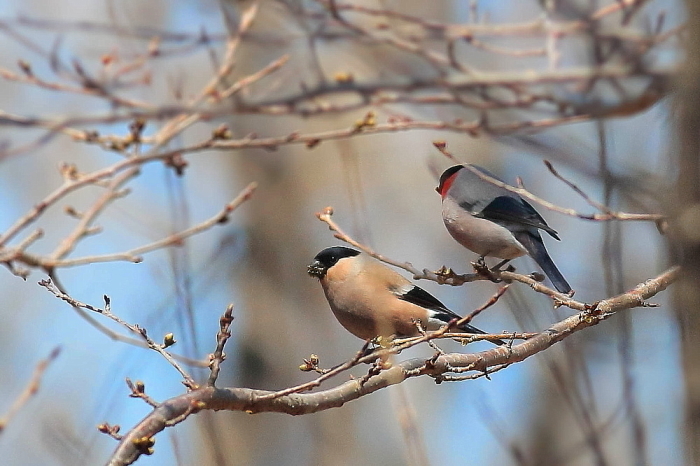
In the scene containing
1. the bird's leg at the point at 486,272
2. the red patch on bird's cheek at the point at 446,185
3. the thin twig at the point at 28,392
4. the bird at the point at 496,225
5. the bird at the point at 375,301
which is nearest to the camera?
the thin twig at the point at 28,392

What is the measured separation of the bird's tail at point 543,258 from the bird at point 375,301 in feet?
1.77

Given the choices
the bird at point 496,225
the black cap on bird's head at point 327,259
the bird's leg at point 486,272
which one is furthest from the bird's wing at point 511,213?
the black cap on bird's head at point 327,259

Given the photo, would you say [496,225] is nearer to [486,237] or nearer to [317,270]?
[486,237]

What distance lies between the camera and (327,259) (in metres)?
4.21

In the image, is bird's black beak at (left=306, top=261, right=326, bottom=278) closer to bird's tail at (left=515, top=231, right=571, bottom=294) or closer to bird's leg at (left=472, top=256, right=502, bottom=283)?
bird's tail at (left=515, top=231, right=571, bottom=294)

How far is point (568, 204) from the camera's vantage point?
5922 mm

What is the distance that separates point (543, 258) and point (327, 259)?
4.00ft

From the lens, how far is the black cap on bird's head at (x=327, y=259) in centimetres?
415

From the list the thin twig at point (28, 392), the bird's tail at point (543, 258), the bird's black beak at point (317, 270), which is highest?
the bird's black beak at point (317, 270)

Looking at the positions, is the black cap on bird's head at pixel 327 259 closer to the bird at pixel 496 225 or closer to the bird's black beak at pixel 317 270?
the bird's black beak at pixel 317 270

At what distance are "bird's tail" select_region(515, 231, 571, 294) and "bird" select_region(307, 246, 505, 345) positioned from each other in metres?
0.54

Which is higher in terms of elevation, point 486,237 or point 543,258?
point 486,237

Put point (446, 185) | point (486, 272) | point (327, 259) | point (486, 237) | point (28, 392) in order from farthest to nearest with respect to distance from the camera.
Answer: point (327, 259) < point (446, 185) < point (486, 237) < point (486, 272) < point (28, 392)

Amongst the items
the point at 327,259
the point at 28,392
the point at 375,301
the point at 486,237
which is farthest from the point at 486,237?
the point at 28,392
